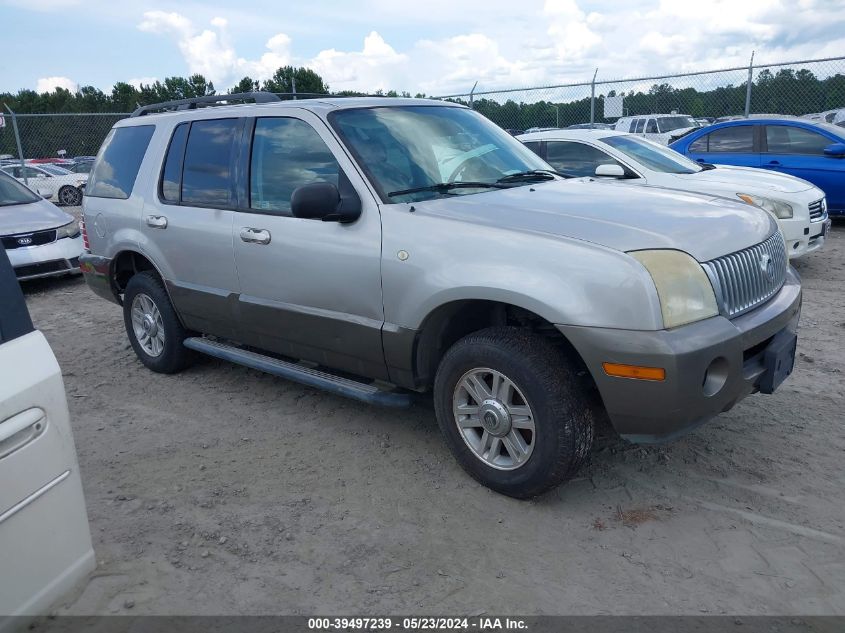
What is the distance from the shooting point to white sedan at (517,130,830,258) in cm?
769

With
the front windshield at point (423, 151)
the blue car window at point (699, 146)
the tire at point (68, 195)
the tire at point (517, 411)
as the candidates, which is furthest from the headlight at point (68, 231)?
the tire at point (68, 195)

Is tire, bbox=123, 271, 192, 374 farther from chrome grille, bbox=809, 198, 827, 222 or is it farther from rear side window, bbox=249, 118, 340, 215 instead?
chrome grille, bbox=809, 198, 827, 222

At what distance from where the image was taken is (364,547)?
3146 millimetres

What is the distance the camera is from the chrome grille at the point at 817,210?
784 centimetres

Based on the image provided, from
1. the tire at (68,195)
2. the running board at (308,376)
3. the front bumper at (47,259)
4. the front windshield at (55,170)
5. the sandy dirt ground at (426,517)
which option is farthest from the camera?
the front windshield at (55,170)

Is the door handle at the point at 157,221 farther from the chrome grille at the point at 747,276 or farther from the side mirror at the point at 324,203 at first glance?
the chrome grille at the point at 747,276

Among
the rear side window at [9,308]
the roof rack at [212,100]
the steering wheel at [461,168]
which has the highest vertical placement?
the roof rack at [212,100]

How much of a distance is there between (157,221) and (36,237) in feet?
15.6

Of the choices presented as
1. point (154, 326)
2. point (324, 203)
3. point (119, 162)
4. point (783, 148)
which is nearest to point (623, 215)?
point (324, 203)

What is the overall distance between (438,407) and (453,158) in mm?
1471

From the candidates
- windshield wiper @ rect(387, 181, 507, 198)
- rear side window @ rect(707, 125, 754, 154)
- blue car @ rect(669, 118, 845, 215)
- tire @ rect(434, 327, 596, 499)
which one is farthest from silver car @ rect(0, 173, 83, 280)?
rear side window @ rect(707, 125, 754, 154)

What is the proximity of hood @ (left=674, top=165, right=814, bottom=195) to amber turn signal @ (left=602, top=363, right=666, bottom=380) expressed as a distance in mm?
5544

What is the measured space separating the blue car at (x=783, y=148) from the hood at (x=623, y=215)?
7341 mm
